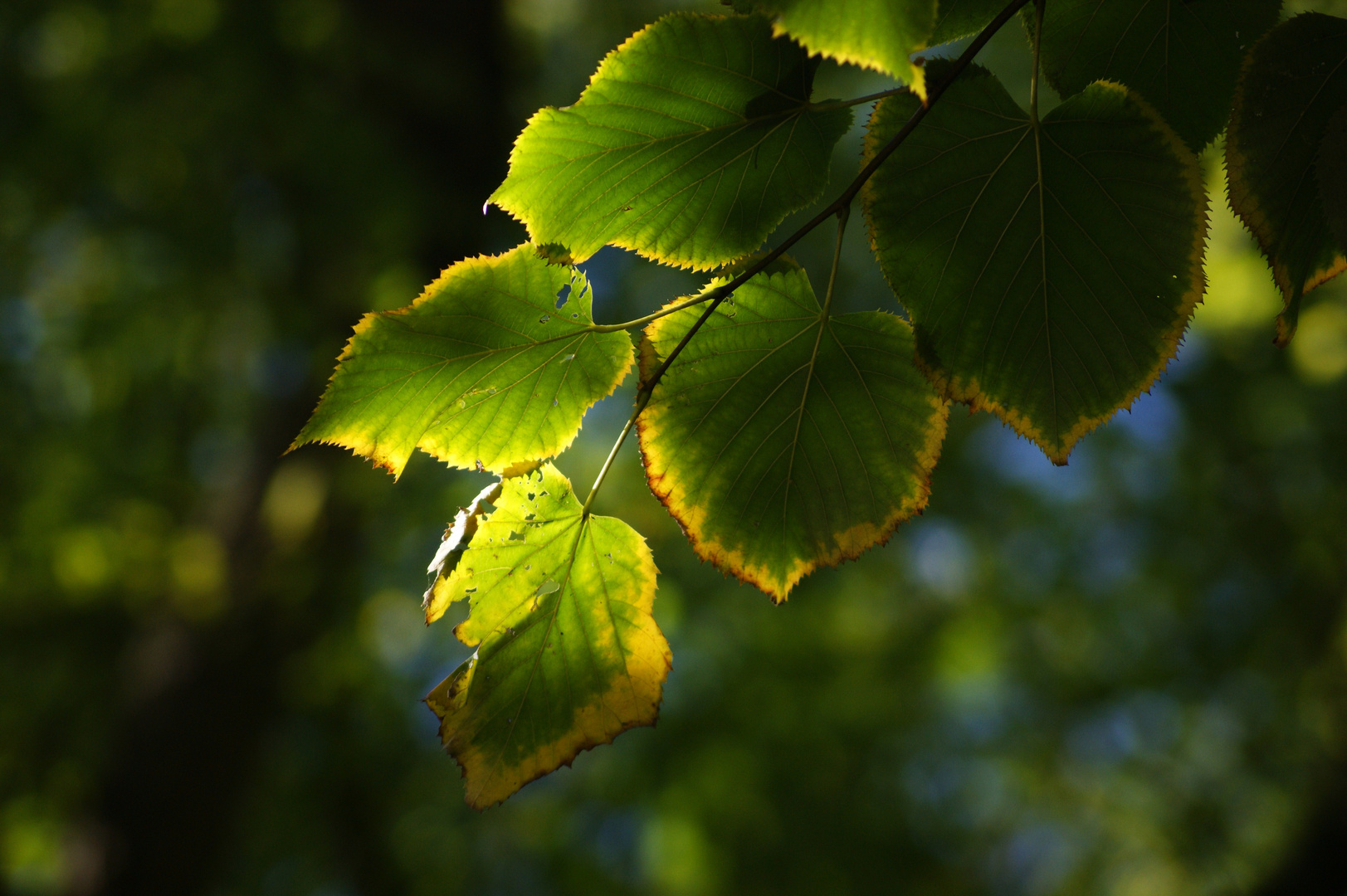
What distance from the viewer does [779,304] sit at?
656mm

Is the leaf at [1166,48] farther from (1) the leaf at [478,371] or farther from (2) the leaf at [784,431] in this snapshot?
(1) the leaf at [478,371]

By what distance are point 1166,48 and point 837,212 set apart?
303 mm

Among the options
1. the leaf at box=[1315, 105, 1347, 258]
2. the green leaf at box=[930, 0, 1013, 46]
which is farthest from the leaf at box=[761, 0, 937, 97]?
the leaf at box=[1315, 105, 1347, 258]

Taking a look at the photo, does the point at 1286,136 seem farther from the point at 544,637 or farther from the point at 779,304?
the point at 544,637

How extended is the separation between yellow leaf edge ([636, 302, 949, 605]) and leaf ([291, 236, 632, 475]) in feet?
0.16

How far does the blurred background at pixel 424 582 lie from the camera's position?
14.0 feet

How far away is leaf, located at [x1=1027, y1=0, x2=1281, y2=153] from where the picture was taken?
61 cm

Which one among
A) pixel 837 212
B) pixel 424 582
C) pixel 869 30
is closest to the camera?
pixel 869 30

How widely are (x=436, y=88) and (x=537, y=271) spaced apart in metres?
3.93

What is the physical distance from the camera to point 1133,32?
2.06 feet

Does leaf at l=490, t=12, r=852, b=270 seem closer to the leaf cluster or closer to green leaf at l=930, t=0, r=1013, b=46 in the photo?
the leaf cluster

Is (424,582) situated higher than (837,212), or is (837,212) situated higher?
(837,212)

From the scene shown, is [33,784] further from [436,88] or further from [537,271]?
[537,271]

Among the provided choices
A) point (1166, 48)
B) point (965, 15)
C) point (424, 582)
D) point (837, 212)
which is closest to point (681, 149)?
point (837, 212)
